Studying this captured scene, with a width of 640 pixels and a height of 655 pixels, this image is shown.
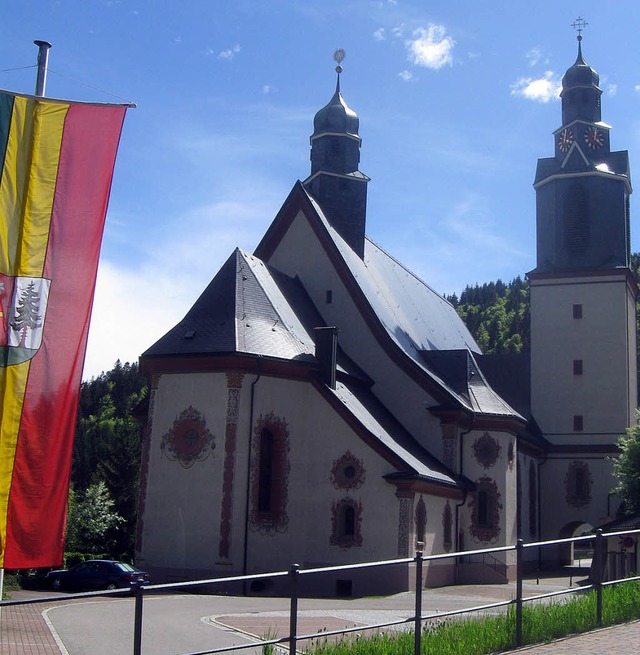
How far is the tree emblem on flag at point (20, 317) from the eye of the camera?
368 inches

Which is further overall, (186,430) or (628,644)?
(186,430)

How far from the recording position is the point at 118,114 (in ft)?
33.2

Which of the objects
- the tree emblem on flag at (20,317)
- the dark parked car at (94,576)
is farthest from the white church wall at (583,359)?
the tree emblem on flag at (20,317)

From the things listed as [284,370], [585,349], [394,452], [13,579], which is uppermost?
[585,349]

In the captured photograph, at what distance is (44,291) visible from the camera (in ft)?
31.5

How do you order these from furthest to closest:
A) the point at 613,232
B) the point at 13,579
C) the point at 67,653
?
the point at 613,232 → the point at 13,579 → the point at 67,653

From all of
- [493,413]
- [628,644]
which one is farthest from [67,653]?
[493,413]

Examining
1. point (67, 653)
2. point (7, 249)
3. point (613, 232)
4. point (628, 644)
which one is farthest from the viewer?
point (613, 232)

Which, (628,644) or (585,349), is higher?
(585,349)

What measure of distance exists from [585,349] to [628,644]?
3350 centimetres

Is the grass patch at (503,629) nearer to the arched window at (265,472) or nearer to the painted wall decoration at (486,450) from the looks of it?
the arched window at (265,472)

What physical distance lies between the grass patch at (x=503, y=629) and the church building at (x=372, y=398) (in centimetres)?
490

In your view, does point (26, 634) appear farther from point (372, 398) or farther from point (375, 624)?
point (372, 398)

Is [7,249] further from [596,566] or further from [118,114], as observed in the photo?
[596,566]
